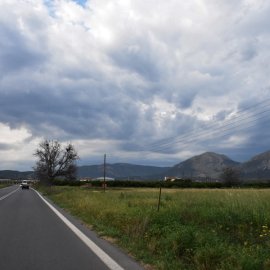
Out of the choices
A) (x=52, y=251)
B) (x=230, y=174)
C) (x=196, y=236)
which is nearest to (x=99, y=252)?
(x=52, y=251)

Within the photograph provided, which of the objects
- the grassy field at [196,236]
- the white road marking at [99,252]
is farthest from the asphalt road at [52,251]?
the grassy field at [196,236]

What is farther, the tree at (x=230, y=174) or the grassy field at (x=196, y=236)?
the tree at (x=230, y=174)

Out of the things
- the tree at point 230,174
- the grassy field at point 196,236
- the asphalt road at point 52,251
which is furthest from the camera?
the tree at point 230,174

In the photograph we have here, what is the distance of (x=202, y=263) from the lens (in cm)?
889

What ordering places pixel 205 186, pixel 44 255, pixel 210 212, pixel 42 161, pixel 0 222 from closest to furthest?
1. pixel 44 255
2. pixel 210 212
3. pixel 0 222
4. pixel 205 186
5. pixel 42 161

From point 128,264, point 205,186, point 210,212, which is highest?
point 205,186

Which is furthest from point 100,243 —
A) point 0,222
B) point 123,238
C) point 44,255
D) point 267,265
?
point 0,222

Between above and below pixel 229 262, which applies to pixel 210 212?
above

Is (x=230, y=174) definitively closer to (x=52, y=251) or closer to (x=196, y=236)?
(x=196, y=236)

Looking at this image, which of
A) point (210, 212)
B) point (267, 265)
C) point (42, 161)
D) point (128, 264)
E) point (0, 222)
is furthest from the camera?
point (42, 161)

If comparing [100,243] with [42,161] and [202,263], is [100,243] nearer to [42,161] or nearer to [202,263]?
[202,263]

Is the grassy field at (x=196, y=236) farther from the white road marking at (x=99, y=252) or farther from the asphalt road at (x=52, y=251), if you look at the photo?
the white road marking at (x=99, y=252)

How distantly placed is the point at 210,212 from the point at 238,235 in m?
3.69

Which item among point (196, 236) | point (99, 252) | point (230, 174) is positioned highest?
point (230, 174)
